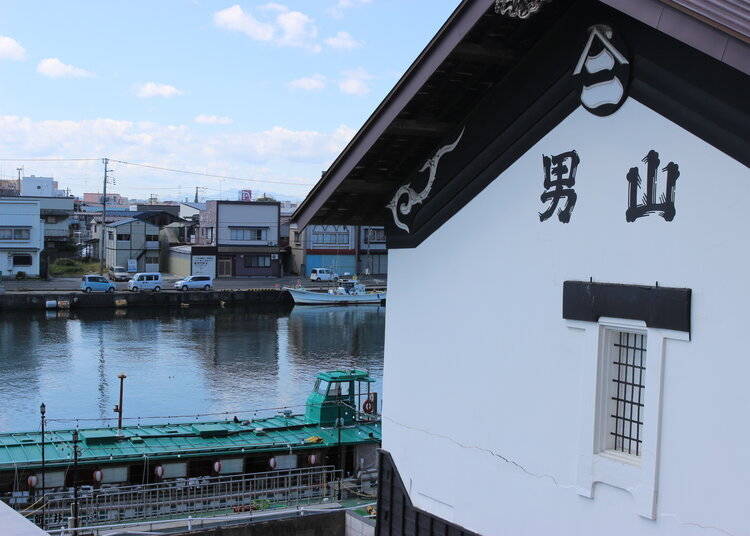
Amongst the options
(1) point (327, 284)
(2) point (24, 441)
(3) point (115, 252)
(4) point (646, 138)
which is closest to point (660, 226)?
(4) point (646, 138)

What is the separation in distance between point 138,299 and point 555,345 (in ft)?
142

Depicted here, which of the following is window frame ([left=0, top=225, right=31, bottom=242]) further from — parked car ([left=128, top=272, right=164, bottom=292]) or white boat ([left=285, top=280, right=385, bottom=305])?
white boat ([left=285, top=280, right=385, bottom=305])

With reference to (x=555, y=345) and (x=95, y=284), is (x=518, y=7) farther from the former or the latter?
(x=95, y=284)

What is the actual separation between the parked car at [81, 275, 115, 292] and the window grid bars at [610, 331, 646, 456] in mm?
44900

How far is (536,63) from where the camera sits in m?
5.17

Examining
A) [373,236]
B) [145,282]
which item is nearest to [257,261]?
[373,236]

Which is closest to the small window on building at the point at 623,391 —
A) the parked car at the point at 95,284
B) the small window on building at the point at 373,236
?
the parked car at the point at 95,284

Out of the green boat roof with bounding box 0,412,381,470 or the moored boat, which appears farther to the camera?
the green boat roof with bounding box 0,412,381,470

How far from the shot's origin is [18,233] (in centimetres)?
4881

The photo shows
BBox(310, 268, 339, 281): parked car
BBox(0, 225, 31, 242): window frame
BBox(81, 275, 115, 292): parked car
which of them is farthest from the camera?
BBox(310, 268, 339, 281): parked car

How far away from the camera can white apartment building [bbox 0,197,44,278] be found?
4866 centimetres

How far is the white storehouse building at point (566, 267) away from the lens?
4090 mm

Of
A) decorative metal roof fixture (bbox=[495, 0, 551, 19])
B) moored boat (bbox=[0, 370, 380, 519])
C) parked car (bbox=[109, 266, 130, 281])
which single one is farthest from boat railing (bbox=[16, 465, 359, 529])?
parked car (bbox=[109, 266, 130, 281])

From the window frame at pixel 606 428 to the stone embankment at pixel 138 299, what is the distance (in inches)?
1672
